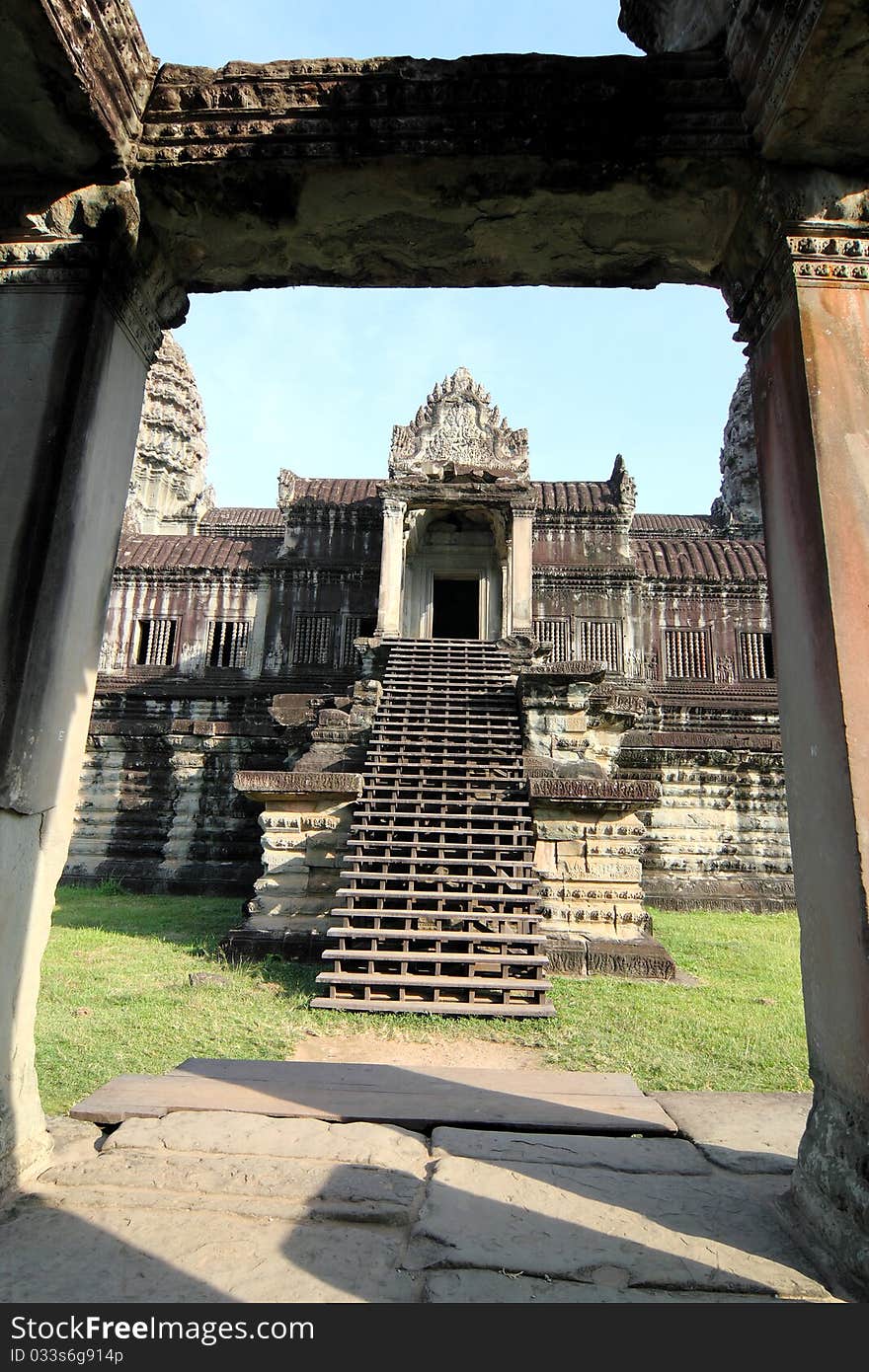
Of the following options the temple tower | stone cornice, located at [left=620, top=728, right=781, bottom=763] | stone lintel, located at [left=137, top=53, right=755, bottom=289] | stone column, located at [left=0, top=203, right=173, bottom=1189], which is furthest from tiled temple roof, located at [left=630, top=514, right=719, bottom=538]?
stone column, located at [left=0, top=203, right=173, bottom=1189]

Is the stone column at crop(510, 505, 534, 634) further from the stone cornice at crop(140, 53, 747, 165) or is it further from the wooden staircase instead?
the stone cornice at crop(140, 53, 747, 165)

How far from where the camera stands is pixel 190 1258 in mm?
1885

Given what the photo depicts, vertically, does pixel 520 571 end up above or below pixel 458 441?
below

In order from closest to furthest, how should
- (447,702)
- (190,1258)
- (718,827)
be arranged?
(190,1258) → (447,702) → (718,827)

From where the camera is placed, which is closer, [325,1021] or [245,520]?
[325,1021]

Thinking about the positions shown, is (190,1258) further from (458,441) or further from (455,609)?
(455,609)

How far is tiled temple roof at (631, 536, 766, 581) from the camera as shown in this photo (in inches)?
708

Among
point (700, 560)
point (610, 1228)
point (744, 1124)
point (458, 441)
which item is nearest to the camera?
point (610, 1228)

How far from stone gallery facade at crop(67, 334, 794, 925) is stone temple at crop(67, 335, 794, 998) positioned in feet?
0.16

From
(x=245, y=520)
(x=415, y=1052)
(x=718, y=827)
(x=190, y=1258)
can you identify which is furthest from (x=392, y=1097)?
(x=245, y=520)

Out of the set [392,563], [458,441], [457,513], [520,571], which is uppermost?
[458,441]

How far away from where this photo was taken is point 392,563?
1608cm

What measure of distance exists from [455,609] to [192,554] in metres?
6.91
